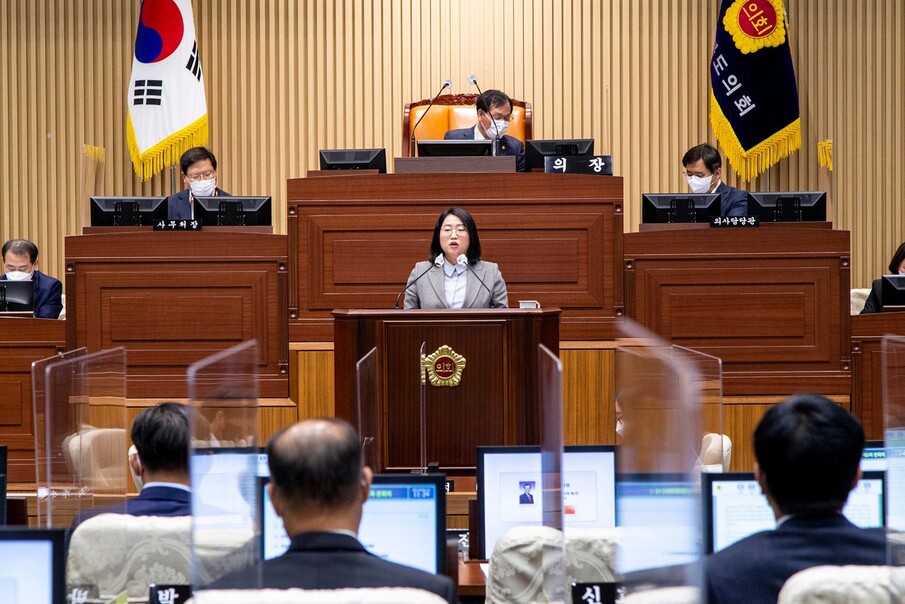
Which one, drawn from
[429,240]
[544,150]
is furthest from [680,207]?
[429,240]

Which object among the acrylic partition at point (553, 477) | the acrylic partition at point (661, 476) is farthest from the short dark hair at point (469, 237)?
the acrylic partition at point (661, 476)

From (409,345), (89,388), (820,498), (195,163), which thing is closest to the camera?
(820,498)

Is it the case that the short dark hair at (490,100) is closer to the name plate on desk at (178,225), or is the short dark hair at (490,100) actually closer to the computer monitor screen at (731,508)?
the name plate on desk at (178,225)

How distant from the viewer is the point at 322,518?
6.21ft

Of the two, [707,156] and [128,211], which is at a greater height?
[707,156]

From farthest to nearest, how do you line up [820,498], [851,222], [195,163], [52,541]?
1. [851,222]
2. [195,163]
3. [52,541]
4. [820,498]

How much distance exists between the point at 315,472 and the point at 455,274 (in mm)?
3886

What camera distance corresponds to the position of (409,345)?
5023 millimetres

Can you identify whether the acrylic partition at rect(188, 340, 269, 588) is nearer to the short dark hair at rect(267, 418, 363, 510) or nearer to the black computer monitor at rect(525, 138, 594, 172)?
the short dark hair at rect(267, 418, 363, 510)

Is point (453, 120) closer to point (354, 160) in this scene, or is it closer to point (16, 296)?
point (354, 160)

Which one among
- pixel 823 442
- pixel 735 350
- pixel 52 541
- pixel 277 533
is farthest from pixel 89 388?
pixel 735 350

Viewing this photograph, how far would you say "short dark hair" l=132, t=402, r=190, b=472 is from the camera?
292 centimetres

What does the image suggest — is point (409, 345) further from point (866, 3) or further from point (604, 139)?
point (866, 3)

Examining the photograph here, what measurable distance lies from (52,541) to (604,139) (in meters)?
7.55
